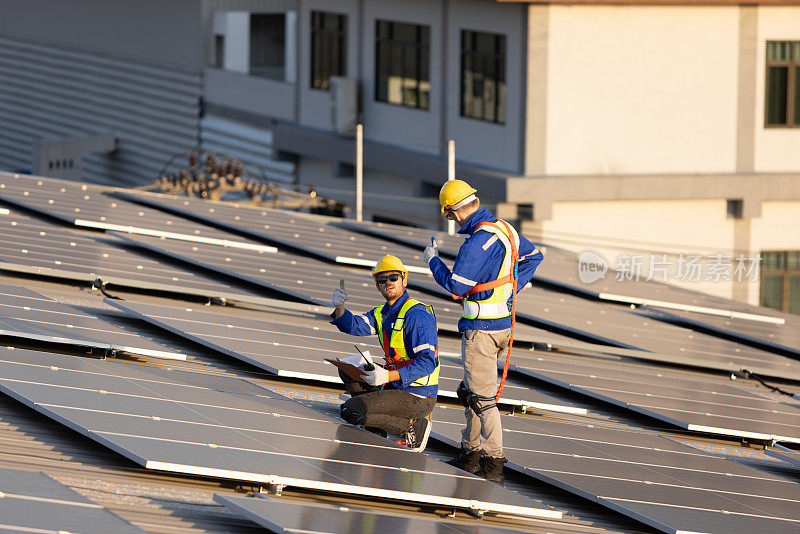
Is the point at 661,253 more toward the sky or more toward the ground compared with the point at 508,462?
more toward the sky

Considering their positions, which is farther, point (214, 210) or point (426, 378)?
point (214, 210)

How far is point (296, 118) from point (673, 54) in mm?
12754

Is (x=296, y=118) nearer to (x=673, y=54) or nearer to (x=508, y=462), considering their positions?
(x=673, y=54)

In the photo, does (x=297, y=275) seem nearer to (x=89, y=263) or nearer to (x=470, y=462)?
(x=89, y=263)

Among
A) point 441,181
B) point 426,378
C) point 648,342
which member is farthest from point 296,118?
point 426,378

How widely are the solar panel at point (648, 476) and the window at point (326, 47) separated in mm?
29385

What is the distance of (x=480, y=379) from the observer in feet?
34.3

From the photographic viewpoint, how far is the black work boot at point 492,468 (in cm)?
1037

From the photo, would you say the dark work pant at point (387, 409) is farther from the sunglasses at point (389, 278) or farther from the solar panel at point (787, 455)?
the solar panel at point (787, 455)

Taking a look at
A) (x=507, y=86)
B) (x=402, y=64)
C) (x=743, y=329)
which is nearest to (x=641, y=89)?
(x=507, y=86)

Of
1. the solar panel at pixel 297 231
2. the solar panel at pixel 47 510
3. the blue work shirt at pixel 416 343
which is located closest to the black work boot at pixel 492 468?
the blue work shirt at pixel 416 343

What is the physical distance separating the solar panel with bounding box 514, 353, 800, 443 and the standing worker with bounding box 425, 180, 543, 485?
3.02 m

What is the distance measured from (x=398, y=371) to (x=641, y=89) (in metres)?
25.4

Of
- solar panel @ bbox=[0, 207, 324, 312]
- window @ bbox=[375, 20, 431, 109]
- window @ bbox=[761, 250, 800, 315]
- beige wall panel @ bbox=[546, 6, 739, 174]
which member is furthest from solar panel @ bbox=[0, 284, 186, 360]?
window @ bbox=[761, 250, 800, 315]
